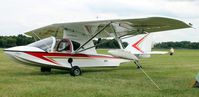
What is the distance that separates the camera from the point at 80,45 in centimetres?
1566

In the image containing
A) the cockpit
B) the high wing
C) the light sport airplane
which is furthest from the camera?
the cockpit

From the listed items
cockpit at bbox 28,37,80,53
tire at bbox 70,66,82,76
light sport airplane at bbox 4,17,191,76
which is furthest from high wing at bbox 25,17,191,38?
tire at bbox 70,66,82,76

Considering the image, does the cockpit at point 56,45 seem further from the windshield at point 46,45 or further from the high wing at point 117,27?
the high wing at point 117,27

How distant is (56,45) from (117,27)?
2516 millimetres

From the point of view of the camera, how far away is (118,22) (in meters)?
13.6

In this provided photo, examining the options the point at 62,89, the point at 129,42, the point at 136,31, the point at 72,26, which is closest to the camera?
the point at 62,89

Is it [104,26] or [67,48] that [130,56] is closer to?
[104,26]

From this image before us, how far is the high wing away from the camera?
502 inches

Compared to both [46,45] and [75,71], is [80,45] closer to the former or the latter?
[75,71]

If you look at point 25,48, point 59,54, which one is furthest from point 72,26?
point 25,48

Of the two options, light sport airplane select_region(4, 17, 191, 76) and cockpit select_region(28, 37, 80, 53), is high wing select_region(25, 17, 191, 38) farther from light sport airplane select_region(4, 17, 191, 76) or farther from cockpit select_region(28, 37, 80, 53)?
cockpit select_region(28, 37, 80, 53)

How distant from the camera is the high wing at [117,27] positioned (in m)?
12.8

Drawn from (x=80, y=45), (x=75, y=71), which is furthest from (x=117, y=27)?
(x=75, y=71)

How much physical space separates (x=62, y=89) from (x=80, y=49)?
6.20 metres
